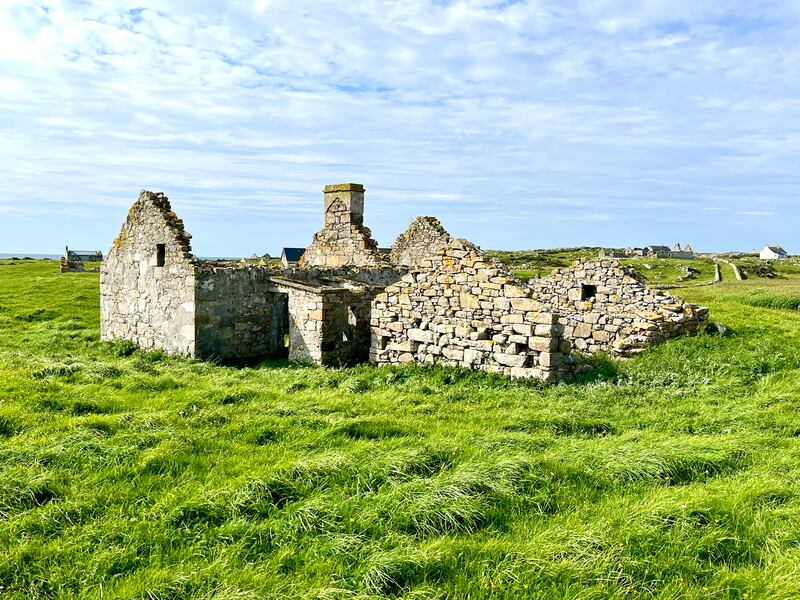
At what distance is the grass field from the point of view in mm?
4543

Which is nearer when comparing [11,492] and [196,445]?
[11,492]

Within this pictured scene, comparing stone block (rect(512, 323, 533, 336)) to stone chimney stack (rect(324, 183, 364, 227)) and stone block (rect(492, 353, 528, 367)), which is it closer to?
stone block (rect(492, 353, 528, 367))

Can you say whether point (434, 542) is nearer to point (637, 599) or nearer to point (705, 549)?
point (637, 599)

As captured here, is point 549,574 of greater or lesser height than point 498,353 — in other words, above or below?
below

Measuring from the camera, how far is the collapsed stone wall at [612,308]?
1527 centimetres

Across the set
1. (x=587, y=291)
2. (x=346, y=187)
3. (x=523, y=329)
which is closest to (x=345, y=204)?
(x=346, y=187)

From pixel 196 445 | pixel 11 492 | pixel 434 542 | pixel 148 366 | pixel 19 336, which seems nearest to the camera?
pixel 434 542

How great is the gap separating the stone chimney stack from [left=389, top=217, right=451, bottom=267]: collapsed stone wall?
244cm

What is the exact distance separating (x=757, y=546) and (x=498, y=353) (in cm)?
740

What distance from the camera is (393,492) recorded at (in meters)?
5.77

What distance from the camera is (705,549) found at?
4.95 metres

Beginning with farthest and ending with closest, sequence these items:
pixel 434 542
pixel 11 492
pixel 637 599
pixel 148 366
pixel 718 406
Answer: pixel 148 366 < pixel 718 406 < pixel 11 492 < pixel 434 542 < pixel 637 599

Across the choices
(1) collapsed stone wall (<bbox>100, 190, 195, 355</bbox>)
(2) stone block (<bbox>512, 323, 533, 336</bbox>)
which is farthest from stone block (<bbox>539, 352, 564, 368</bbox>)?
(1) collapsed stone wall (<bbox>100, 190, 195, 355</bbox>)

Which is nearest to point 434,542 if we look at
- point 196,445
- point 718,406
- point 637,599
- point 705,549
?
point 637,599
